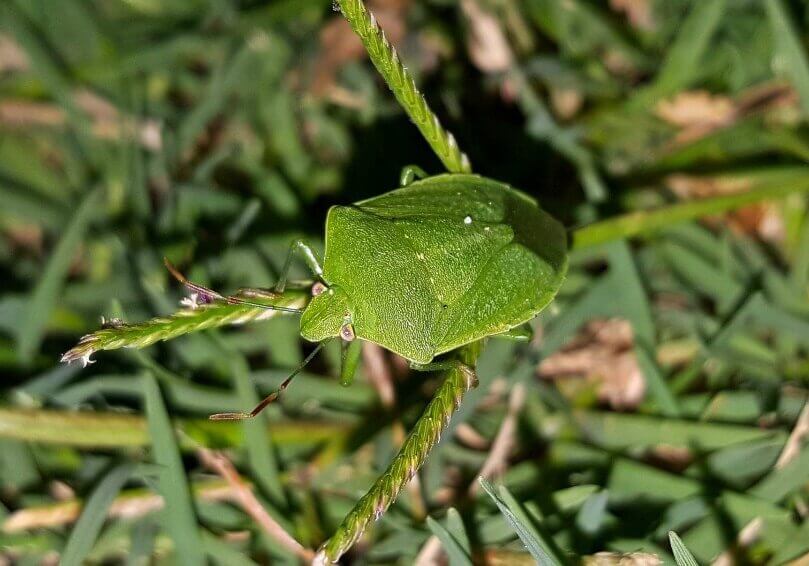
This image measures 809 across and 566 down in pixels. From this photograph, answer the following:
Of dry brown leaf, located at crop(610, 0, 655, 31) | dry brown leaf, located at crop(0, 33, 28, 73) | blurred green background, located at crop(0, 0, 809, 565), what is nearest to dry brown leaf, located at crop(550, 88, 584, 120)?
blurred green background, located at crop(0, 0, 809, 565)

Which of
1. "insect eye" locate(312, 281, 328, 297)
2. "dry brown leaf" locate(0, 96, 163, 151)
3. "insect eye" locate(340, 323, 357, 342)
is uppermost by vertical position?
"dry brown leaf" locate(0, 96, 163, 151)

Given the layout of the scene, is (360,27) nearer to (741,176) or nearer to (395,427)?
(395,427)

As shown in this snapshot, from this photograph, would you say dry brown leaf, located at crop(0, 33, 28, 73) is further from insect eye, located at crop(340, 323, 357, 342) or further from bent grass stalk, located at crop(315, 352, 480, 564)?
bent grass stalk, located at crop(315, 352, 480, 564)

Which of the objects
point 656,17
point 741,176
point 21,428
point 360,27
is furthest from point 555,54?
Result: point 21,428

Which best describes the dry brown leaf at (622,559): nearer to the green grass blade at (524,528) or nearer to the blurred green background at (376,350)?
the blurred green background at (376,350)

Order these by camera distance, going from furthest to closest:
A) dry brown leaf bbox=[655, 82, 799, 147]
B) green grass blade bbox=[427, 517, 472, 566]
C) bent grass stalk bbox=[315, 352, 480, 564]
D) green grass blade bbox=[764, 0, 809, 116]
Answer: dry brown leaf bbox=[655, 82, 799, 147] → green grass blade bbox=[764, 0, 809, 116] → green grass blade bbox=[427, 517, 472, 566] → bent grass stalk bbox=[315, 352, 480, 564]

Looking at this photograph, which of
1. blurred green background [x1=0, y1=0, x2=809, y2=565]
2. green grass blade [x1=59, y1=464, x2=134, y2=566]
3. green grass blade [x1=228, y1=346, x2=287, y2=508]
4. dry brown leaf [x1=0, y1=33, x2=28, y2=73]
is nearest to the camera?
green grass blade [x1=59, y1=464, x2=134, y2=566]

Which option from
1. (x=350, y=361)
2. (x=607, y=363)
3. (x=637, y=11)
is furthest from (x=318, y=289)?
(x=637, y=11)

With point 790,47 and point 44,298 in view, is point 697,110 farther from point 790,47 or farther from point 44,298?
point 44,298
